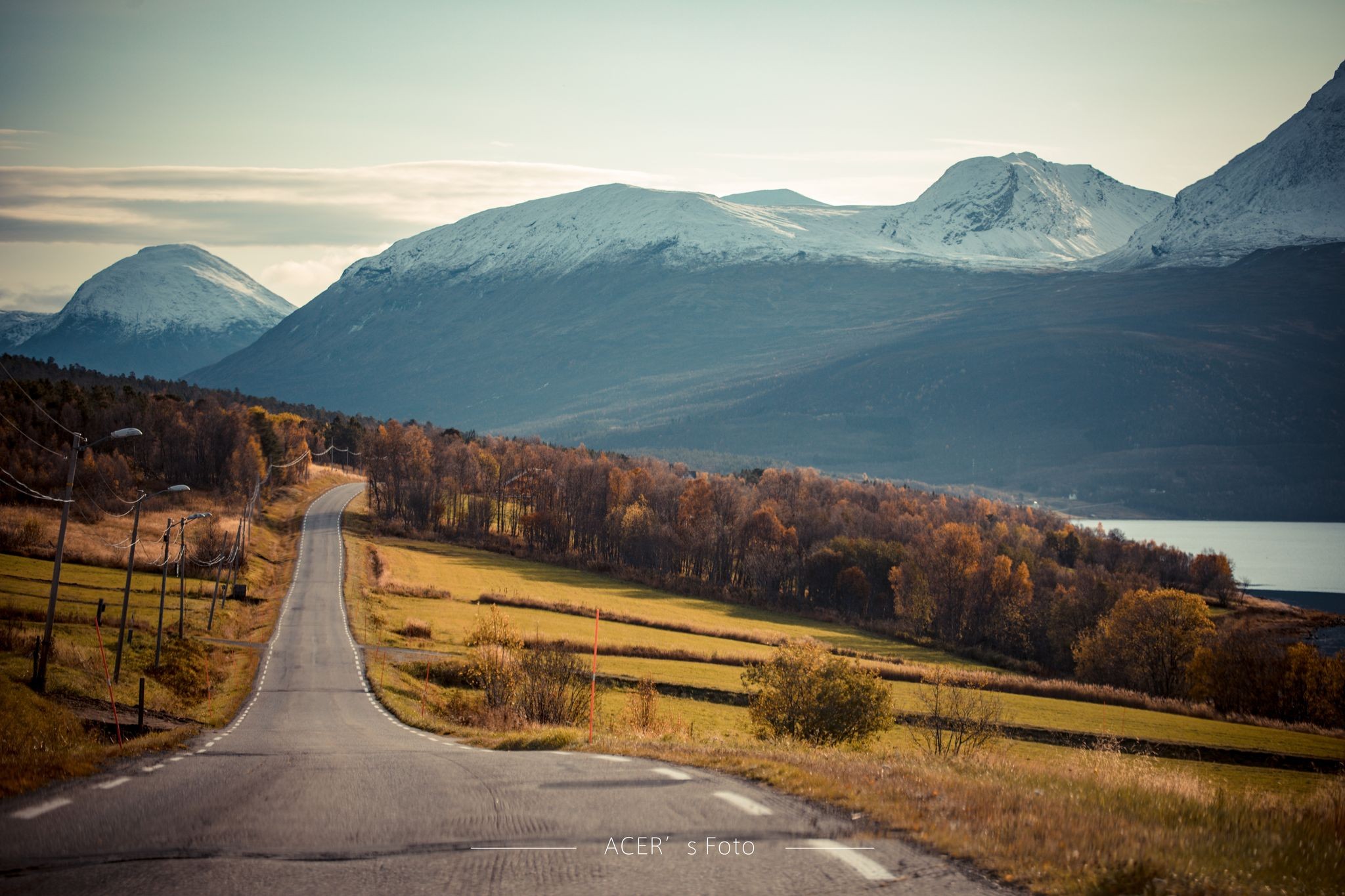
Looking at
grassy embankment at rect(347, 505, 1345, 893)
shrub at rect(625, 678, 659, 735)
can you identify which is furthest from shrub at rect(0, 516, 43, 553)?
shrub at rect(625, 678, 659, 735)

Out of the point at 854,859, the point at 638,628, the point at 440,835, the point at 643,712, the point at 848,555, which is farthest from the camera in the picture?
the point at 848,555

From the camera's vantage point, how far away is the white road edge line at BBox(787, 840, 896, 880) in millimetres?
8688

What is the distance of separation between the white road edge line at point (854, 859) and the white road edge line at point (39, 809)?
7.69 metres

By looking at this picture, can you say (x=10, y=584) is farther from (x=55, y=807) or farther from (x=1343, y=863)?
(x=1343, y=863)

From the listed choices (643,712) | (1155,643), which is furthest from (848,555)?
(643,712)

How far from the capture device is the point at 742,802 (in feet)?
36.9

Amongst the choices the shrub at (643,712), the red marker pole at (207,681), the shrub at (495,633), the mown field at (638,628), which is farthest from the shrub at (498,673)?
the mown field at (638,628)

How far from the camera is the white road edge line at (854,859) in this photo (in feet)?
28.5

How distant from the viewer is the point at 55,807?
10.5 m

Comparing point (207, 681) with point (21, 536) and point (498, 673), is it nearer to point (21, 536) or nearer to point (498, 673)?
point (498, 673)

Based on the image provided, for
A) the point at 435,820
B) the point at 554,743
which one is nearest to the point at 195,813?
the point at 435,820

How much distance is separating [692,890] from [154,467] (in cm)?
14606

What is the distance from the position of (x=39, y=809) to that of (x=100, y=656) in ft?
129

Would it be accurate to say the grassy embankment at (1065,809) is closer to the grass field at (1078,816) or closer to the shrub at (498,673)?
the grass field at (1078,816)
